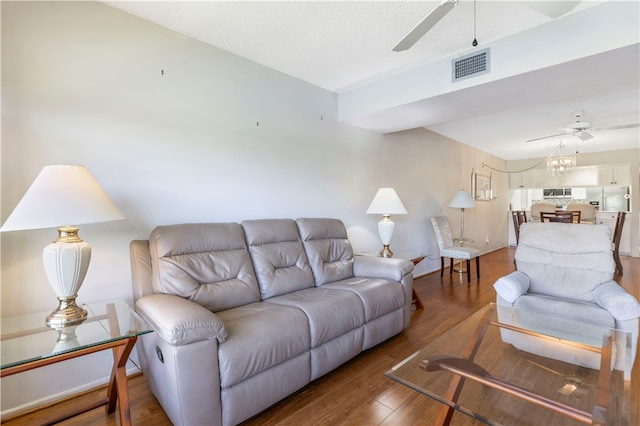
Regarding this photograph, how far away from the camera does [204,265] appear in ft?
6.74

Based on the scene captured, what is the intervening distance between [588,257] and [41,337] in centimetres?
362

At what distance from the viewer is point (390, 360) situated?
7.31ft

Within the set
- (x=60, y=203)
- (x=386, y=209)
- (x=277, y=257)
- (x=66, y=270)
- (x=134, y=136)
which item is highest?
(x=134, y=136)

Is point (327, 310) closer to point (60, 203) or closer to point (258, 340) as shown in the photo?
point (258, 340)

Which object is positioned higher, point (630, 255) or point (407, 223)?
point (407, 223)

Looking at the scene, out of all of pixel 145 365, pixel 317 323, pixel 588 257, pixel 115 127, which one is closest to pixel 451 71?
pixel 588 257

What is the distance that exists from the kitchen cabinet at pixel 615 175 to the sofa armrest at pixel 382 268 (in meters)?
7.03

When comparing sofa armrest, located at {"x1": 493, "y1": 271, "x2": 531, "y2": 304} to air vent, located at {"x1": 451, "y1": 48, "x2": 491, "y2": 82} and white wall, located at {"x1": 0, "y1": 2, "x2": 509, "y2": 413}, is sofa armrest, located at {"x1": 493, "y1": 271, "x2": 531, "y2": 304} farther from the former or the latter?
white wall, located at {"x1": 0, "y1": 2, "x2": 509, "y2": 413}

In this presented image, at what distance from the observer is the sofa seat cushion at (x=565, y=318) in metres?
1.72

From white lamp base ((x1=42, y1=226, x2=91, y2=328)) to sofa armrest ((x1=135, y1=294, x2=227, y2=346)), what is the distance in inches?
13.1

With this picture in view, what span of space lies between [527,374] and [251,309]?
1.53 meters

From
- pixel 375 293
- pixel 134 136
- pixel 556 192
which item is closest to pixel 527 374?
pixel 375 293

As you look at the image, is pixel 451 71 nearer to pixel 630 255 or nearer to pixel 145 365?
pixel 145 365

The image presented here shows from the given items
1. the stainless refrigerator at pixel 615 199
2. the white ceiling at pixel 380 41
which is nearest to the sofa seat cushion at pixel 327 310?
the white ceiling at pixel 380 41
